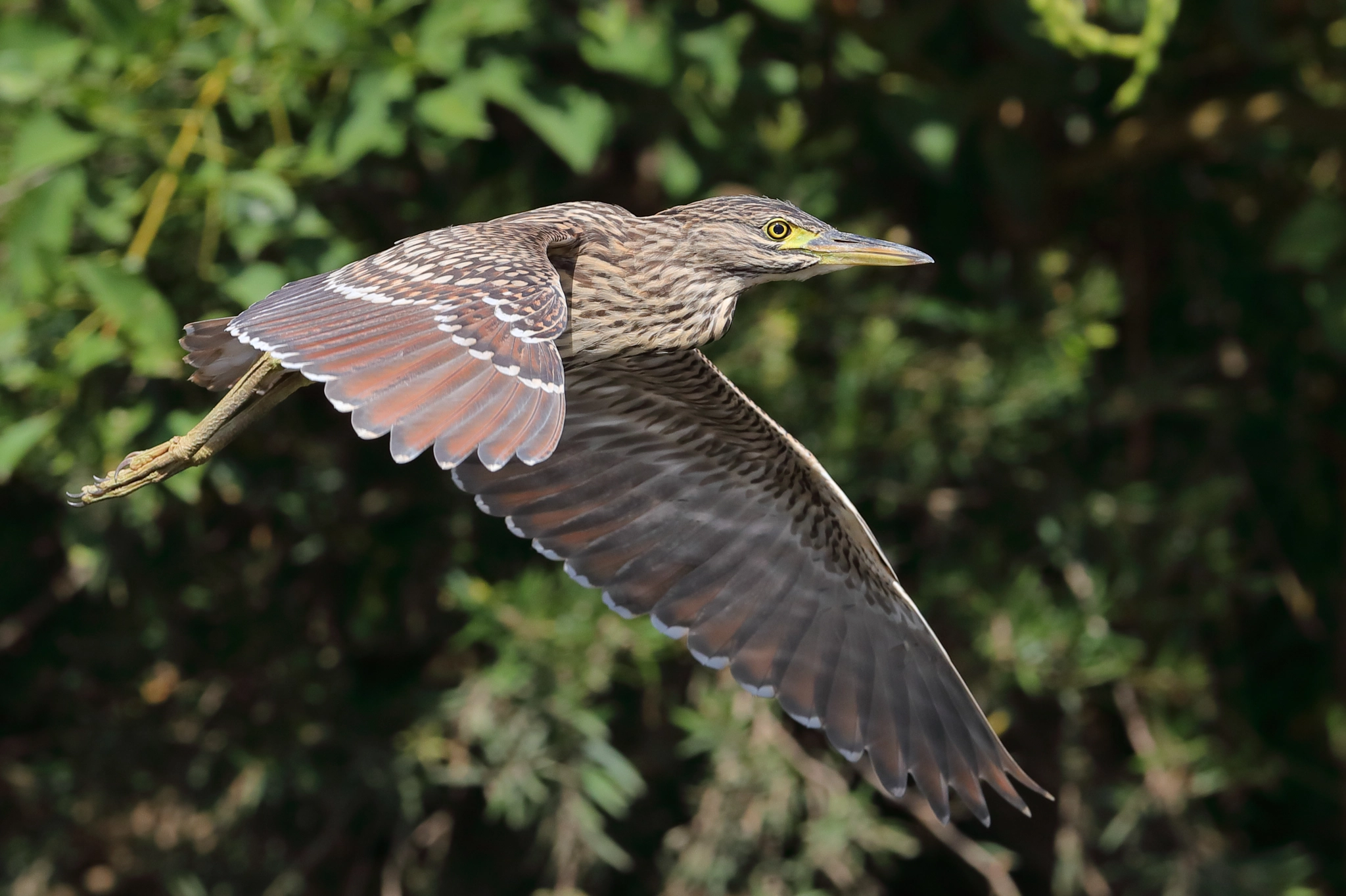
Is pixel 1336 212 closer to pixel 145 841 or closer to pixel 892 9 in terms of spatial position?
pixel 892 9

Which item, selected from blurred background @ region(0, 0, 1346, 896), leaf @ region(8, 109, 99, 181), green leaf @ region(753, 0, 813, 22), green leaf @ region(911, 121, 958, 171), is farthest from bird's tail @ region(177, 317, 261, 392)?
green leaf @ region(911, 121, 958, 171)

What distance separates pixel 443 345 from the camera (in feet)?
7.93

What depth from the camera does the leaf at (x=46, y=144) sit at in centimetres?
329

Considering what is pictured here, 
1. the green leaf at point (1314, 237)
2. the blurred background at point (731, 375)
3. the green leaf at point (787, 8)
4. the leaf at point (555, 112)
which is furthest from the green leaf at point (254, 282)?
the green leaf at point (1314, 237)

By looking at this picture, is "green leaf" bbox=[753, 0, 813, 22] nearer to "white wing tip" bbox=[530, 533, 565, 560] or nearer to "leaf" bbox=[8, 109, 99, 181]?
"white wing tip" bbox=[530, 533, 565, 560]

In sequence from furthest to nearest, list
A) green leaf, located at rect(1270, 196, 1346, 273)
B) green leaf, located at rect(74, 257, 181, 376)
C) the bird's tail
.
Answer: green leaf, located at rect(1270, 196, 1346, 273) < green leaf, located at rect(74, 257, 181, 376) < the bird's tail

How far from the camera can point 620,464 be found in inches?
138

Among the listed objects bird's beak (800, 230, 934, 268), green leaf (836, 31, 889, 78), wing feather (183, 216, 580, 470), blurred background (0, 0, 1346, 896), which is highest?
wing feather (183, 216, 580, 470)

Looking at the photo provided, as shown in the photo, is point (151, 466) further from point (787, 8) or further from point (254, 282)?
point (787, 8)

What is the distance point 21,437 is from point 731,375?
1582 millimetres

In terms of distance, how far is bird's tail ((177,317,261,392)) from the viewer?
3.09 m

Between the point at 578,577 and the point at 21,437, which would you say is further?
the point at 21,437

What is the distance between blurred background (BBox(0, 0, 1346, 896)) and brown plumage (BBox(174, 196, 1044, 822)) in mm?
535

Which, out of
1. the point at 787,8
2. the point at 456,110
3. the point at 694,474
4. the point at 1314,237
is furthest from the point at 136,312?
the point at 1314,237
